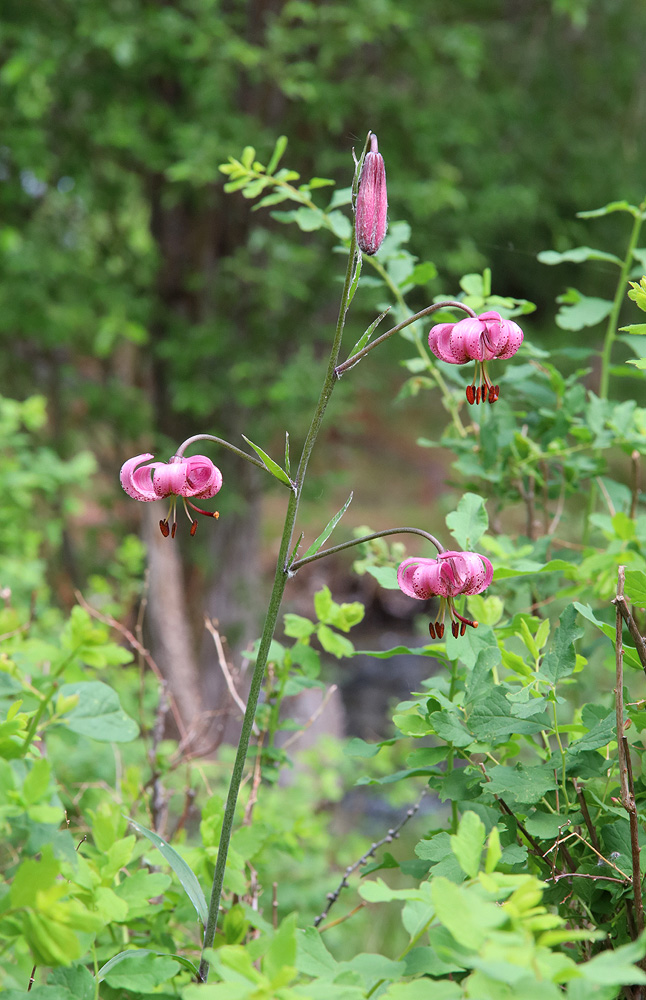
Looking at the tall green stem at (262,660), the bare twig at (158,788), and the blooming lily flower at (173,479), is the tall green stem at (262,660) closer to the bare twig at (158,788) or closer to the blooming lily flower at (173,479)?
the blooming lily flower at (173,479)

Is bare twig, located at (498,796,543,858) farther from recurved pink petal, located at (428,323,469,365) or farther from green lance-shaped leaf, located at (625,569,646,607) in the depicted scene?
recurved pink petal, located at (428,323,469,365)

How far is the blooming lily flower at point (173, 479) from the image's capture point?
0.84 meters

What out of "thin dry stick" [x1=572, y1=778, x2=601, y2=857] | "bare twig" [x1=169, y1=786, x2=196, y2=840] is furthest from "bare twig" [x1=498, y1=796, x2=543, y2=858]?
"bare twig" [x1=169, y1=786, x2=196, y2=840]

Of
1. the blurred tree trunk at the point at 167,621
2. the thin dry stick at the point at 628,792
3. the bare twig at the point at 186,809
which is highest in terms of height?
the thin dry stick at the point at 628,792

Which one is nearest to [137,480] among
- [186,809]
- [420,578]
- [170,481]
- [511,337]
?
[170,481]

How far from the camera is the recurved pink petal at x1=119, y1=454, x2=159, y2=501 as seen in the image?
860 mm

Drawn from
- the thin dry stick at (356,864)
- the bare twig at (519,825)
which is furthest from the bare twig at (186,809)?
the bare twig at (519,825)

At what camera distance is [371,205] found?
34.8 inches

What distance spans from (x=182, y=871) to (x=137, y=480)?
402 mm

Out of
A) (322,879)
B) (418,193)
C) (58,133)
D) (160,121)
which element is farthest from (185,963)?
(58,133)

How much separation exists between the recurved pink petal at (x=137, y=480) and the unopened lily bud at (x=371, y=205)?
33 centimetres

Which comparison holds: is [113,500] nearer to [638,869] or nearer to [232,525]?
[232,525]

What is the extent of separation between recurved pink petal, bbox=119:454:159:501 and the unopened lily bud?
13.2 inches

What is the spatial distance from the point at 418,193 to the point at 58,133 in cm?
204
